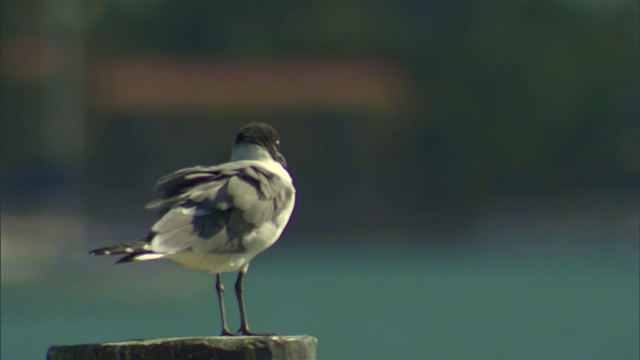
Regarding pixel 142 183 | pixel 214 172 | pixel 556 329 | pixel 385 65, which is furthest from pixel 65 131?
pixel 214 172

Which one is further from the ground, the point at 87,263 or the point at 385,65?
the point at 385,65

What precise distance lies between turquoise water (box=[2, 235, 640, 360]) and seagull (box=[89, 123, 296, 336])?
1014 centimetres

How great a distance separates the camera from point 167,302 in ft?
83.6

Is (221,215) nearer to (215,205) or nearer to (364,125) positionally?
(215,205)

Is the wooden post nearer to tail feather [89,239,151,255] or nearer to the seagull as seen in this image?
tail feather [89,239,151,255]

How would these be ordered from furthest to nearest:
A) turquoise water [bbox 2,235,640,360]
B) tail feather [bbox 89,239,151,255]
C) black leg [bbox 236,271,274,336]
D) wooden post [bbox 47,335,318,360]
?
turquoise water [bbox 2,235,640,360], black leg [bbox 236,271,274,336], tail feather [bbox 89,239,151,255], wooden post [bbox 47,335,318,360]

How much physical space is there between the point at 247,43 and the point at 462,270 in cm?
1126

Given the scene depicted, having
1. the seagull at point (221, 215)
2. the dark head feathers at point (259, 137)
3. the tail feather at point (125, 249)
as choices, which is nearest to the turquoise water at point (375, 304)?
the dark head feathers at point (259, 137)

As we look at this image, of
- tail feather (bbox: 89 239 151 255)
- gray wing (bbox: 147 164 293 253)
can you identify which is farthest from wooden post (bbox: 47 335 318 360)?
gray wing (bbox: 147 164 293 253)

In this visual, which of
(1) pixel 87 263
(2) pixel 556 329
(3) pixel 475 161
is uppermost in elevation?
(3) pixel 475 161

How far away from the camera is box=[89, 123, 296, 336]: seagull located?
17.6 feet

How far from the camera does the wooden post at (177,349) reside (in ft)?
14.0

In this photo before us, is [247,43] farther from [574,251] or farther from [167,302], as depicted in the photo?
[167,302]

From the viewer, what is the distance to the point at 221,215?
5.53 m
